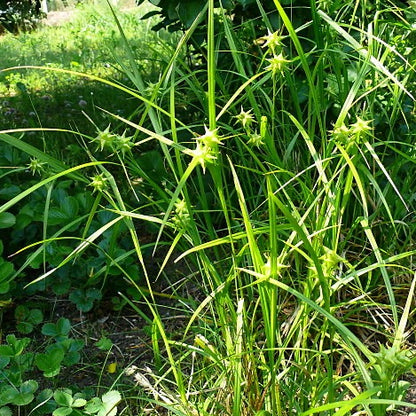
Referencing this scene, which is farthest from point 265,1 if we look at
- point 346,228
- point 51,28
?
point 51,28

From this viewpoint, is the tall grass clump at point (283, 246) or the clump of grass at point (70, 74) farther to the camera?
the clump of grass at point (70, 74)

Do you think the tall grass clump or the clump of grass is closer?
the tall grass clump

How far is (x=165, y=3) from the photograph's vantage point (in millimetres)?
2365

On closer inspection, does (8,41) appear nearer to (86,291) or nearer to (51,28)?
(51,28)

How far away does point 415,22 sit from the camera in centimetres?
217

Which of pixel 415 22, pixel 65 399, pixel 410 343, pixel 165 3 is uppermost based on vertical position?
pixel 165 3

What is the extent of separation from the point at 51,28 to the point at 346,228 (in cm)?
557

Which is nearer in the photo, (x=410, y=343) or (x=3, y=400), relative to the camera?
(x=3, y=400)

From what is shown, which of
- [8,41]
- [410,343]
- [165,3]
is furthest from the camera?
[8,41]

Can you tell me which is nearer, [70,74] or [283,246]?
[283,246]

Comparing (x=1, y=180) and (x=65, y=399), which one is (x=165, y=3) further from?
(x=65, y=399)

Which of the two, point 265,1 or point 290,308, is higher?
point 265,1

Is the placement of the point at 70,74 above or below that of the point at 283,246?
above

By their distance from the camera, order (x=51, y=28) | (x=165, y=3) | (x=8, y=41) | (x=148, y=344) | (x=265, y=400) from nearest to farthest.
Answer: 1. (x=265, y=400)
2. (x=148, y=344)
3. (x=165, y=3)
4. (x=8, y=41)
5. (x=51, y=28)
